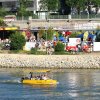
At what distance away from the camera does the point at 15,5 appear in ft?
458

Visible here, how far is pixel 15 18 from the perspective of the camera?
120 m

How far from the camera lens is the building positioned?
446 feet

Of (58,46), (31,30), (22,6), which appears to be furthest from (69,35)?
(22,6)

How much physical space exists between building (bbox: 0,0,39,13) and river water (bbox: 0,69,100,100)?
53.3 meters

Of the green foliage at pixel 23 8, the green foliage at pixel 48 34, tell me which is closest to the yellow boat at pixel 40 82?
the green foliage at pixel 48 34

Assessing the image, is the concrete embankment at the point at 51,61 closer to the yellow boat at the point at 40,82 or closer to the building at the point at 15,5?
the yellow boat at the point at 40,82

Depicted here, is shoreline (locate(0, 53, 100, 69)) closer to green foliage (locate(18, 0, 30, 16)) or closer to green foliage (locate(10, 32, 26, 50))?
green foliage (locate(10, 32, 26, 50))

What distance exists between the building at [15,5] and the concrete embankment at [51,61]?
4770cm

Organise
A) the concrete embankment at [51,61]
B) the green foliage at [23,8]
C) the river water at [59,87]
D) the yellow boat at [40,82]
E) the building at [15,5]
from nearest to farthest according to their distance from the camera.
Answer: the river water at [59,87] → the yellow boat at [40,82] → the concrete embankment at [51,61] → the green foliage at [23,8] → the building at [15,5]

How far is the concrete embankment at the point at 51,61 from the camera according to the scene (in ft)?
283

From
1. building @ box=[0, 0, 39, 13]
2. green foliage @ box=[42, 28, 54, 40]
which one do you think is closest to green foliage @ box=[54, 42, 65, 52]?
green foliage @ box=[42, 28, 54, 40]

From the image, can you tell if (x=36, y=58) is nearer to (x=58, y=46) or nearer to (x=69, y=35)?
(x=58, y=46)

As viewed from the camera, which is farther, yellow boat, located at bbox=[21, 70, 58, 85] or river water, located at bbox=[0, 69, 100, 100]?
yellow boat, located at bbox=[21, 70, 58, 85]

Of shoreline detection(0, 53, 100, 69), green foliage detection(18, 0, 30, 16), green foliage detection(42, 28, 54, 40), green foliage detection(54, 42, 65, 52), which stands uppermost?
green foliage detection(18, 0, 30, 16)
